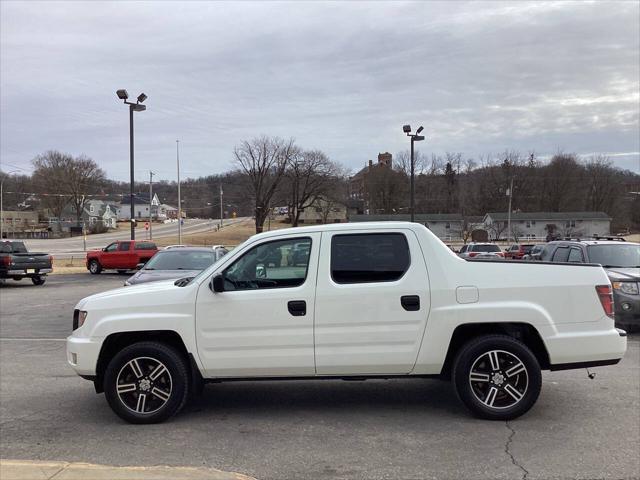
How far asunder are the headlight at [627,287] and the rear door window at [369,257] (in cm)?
634

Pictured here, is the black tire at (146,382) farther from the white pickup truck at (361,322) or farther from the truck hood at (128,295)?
the truck hood at (128,295)

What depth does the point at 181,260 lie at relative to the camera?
1119 cm

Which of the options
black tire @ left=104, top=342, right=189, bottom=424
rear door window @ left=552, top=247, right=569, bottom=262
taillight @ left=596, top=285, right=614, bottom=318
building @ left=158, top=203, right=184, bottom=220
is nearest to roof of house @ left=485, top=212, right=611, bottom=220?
rear door window @ left=552, top=247, right=569, bottom=262

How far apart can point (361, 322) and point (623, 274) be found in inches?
273

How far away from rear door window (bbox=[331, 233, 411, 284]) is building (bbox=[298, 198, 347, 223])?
260ft

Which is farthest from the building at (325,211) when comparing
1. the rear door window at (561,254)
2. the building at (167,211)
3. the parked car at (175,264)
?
the parked car at (175,264)

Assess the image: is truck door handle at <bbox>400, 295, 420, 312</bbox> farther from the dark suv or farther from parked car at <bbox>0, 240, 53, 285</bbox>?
parked car at <bbox>0, 240, 53, 285</bbox>

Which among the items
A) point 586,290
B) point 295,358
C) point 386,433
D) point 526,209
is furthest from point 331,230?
point 526,209

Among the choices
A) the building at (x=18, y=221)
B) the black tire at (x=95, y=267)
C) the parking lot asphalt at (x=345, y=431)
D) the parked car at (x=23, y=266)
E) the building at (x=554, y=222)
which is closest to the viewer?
the parking lot asphalt at (x=345, y=431)

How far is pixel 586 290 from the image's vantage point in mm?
4961

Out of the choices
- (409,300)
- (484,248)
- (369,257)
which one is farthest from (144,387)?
(484,248)

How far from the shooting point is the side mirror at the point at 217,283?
4902mm

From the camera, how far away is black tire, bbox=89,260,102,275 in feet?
96.5

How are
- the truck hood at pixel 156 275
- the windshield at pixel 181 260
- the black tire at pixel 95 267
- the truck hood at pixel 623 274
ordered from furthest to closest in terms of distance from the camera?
1. the black tire at pixel 95 267
2. the windshield at pixel 181 260
3. the truck hood at pixel 156 275
4. the truck hood at pixel 623 274
